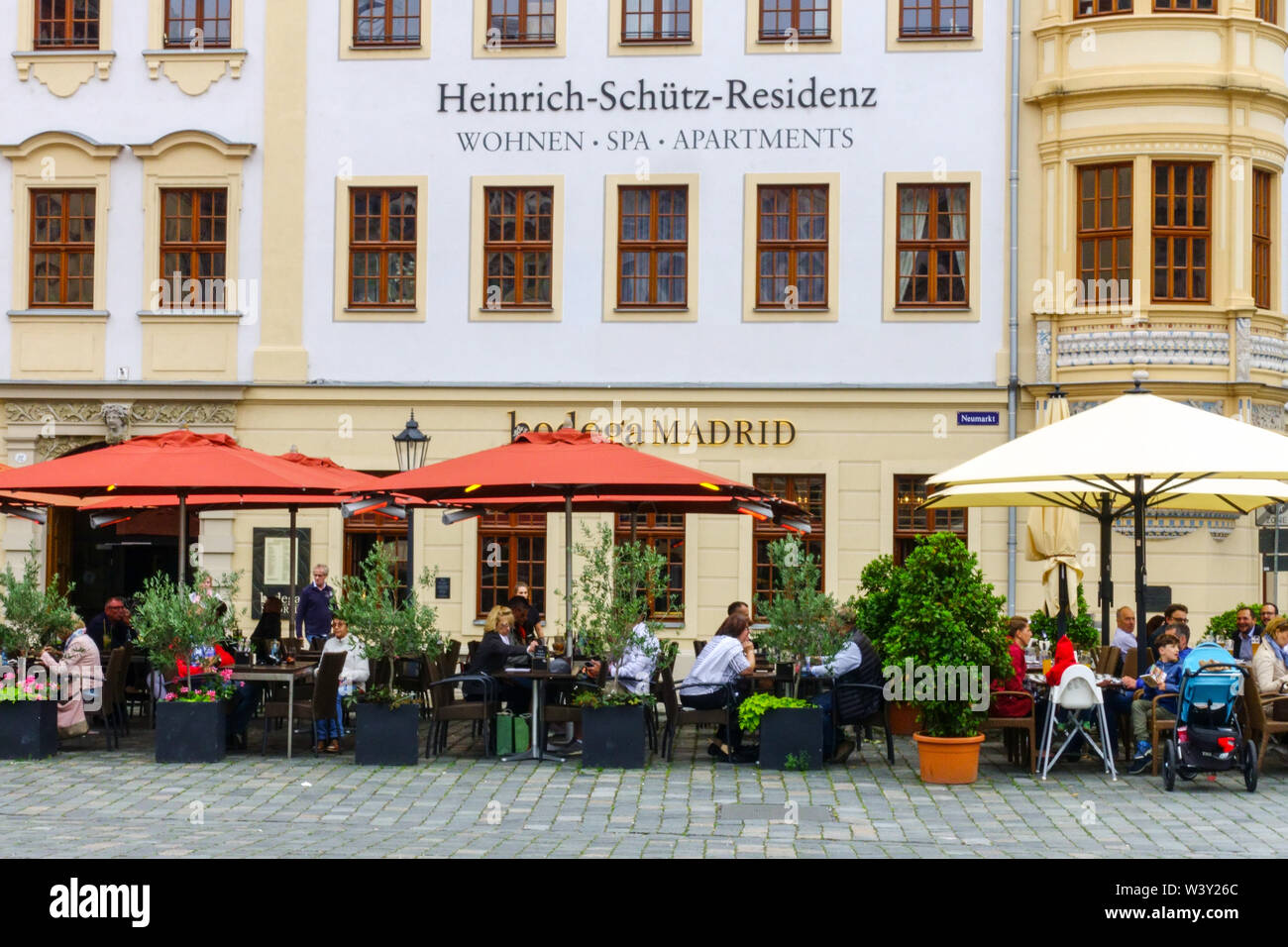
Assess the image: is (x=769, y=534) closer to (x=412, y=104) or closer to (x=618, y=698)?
(x=412, y=104)

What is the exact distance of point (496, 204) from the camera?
23625 mm

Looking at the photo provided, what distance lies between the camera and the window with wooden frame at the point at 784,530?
23094 mm

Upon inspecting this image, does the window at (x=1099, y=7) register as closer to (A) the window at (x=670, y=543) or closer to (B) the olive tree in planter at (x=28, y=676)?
(A) the window at (x=670, y=543)

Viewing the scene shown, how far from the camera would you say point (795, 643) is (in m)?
14.3

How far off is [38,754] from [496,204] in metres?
11.4

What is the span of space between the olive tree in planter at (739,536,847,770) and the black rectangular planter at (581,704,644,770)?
0.88 m

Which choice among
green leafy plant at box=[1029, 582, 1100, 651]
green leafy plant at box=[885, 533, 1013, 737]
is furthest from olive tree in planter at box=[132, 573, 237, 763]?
green leafy plant at box=[1029, 582, 1100, 651]

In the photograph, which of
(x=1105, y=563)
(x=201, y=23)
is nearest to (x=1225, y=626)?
(x=1105, y=563)

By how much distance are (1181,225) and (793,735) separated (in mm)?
11410

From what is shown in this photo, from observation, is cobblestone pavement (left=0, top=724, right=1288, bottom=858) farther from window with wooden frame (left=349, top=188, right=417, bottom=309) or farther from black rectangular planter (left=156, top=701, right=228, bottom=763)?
window with wooden frame (left=349, top=188, right=417, bottom=309)

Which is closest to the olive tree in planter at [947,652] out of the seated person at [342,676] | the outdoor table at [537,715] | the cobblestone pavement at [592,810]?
the cobblestone pavement at [592,810]

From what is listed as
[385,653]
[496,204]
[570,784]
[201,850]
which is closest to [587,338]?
[496,204]

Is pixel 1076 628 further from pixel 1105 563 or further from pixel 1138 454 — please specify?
pixel 1138 454

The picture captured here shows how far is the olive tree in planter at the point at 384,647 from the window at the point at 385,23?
34.3 ft
